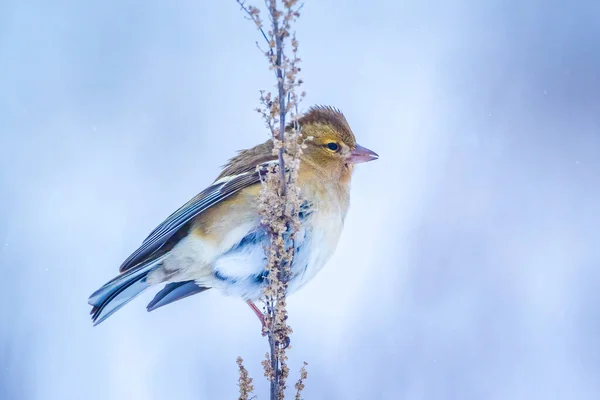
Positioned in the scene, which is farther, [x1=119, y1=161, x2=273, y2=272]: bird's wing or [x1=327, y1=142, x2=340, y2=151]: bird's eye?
[x1=327, y1=142, x2=340, y2=151]: bird's eye

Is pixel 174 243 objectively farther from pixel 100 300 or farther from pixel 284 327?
pixel 284 327

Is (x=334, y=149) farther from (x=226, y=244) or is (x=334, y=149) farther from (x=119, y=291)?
(x=119, y=291)

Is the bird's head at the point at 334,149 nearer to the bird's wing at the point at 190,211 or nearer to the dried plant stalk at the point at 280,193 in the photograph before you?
the bird's wing at the point at 190,211

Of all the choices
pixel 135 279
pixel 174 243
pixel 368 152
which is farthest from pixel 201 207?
pixel 368 152

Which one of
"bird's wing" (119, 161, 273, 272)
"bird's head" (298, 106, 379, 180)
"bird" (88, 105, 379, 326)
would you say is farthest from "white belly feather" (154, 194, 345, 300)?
"bird's head" (298, 106, 379, 180)

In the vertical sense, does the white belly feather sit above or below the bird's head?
below

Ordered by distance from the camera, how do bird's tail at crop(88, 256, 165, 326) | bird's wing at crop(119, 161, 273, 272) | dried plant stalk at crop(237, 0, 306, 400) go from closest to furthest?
dried plant stalk at crop(237, 0, 306, 400) → bird's tail at crop(88, 256, 165, 326) → bird's wing at crop(119, 161, 273, 272)

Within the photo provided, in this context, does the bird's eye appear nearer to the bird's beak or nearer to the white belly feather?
the bird's beak

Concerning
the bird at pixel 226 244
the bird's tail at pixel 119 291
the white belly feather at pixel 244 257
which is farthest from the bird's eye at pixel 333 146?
the bird's tail at pixel 119 291
